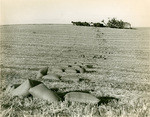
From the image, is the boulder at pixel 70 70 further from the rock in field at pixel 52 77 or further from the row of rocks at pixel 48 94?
the row of rocks at pixel 48 94

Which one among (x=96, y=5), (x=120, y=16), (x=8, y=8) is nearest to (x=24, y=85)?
(x=8, y=8)

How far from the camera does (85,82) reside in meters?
7.66

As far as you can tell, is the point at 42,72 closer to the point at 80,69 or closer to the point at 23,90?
the point at 80,69

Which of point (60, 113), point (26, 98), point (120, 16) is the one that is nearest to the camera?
point (60, 113)

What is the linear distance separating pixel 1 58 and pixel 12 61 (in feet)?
1.18

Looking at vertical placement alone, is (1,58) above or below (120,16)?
below

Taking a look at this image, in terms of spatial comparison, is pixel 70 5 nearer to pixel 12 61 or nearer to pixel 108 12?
pixel 108 12

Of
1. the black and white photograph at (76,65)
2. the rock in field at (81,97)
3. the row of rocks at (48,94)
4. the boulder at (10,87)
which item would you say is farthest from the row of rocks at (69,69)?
the rock in field at (81,97)

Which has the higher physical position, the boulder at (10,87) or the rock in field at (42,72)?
the rock in field at (42,72)

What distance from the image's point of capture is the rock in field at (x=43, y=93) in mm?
6199

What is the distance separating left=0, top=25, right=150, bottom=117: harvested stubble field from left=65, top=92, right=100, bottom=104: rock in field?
5.7 inches

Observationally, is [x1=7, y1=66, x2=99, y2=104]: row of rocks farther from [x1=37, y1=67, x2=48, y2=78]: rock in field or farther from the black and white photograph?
[x1=37, y1=67, x2=48, y2=78]: rock in field

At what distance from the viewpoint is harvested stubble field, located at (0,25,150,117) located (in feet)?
19.3

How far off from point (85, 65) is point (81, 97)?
11.6ft
